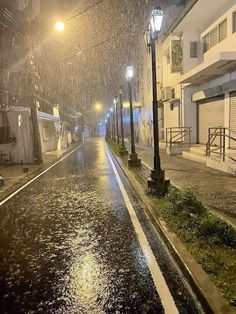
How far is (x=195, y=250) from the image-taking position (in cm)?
475

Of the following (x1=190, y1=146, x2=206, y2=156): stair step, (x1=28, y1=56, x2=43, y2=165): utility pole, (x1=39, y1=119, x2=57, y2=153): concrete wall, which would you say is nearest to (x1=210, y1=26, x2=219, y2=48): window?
(x1=190, y1=146, x2=206, y2=156): stair step

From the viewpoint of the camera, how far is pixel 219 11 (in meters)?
17.5

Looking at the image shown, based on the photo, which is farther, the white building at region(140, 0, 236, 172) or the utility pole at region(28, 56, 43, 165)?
the utility pole at region(28, 56, 43, 165)

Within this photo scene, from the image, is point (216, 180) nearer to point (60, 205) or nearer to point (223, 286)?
point (60, 205)

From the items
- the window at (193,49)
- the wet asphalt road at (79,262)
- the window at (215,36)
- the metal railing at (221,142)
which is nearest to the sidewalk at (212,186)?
the metal railing at (221,142)

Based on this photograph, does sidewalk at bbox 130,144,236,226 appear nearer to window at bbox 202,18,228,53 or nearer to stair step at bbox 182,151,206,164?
stair step at bbox 182,151,206,164

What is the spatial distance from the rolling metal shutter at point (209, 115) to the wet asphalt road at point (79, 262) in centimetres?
1140

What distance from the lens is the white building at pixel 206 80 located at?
14599mm

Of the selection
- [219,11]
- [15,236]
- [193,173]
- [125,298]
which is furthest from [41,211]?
[219,11]

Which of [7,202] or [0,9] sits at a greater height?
[0,9]

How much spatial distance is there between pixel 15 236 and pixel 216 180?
23.7ft

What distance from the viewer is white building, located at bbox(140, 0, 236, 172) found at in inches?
575

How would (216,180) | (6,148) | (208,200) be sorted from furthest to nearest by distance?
(6,148), (216,180), (208,200)

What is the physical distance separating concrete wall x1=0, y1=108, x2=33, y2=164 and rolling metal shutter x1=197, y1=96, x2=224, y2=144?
460 inches
